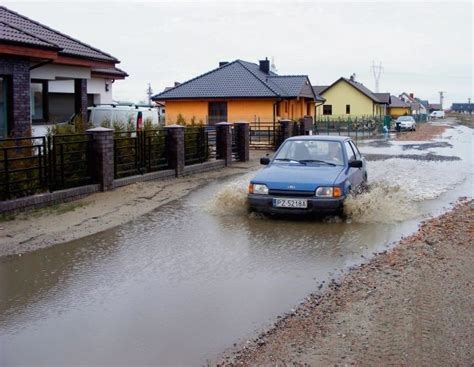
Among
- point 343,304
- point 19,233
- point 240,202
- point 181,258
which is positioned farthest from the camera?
point 240,202

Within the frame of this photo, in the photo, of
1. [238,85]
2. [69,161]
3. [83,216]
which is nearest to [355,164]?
[83,216]

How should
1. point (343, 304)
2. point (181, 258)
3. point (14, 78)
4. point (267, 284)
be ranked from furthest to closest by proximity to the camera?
point (14, 78)
point (181, 258)
point (267, 284)
point (343, 304)

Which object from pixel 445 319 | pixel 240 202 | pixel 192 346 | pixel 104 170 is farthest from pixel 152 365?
pixel 104 170

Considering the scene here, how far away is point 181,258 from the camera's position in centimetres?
809

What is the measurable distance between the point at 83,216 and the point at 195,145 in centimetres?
830

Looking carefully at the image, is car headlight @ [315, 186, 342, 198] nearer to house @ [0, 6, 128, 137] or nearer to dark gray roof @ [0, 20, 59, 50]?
house @ [0, 6, 128, 137]

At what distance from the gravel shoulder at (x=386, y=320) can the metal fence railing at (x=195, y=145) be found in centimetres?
1099

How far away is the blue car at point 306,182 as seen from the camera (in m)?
10.1

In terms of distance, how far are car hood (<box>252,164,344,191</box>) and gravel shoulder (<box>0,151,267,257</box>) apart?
2479mm

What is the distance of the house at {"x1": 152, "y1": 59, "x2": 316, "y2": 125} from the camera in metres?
41.3

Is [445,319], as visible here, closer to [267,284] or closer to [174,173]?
[267,284]

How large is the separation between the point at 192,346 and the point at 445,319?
86.9 inches

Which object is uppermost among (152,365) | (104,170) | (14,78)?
(14,78)

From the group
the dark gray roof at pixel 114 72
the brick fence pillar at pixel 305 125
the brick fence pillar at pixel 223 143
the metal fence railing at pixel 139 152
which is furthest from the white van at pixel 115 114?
the brick fence pillar at pixel 305 125
